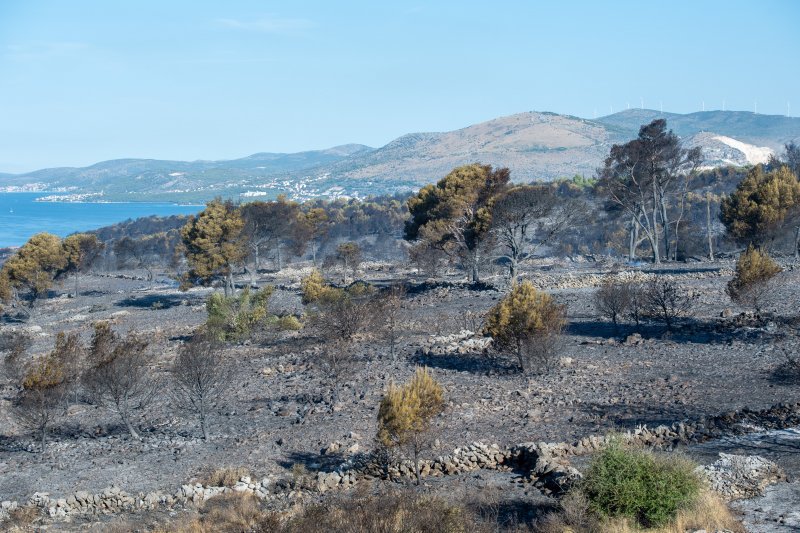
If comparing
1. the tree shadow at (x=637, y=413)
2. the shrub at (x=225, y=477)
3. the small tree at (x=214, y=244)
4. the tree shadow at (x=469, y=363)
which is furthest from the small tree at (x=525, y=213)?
the shrub at (x=225, y=477)

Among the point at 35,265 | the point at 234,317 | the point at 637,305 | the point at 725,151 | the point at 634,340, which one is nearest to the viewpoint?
the point at 634,340

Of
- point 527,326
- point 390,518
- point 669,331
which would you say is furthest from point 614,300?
point 390,518

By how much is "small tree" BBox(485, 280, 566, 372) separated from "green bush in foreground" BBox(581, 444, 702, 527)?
8402 millimetres

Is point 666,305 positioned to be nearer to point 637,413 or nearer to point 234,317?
point 637,413

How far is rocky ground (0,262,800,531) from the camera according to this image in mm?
13258

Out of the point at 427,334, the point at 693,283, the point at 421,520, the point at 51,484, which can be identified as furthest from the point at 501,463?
the point at 693,283

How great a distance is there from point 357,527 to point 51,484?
295 inches

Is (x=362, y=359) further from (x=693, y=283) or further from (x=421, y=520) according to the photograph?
(x=693, y=283)

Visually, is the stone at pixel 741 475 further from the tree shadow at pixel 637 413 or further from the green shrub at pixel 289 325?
the green shrub at pixel 289 325

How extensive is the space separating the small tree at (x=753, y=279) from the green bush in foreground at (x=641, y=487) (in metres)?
13.9

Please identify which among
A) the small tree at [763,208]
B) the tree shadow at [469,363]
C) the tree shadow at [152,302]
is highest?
the small tree at [763,208]

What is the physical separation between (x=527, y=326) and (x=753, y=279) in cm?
824

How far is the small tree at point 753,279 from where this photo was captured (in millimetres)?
21656

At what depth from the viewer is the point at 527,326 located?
18062 millimetres
